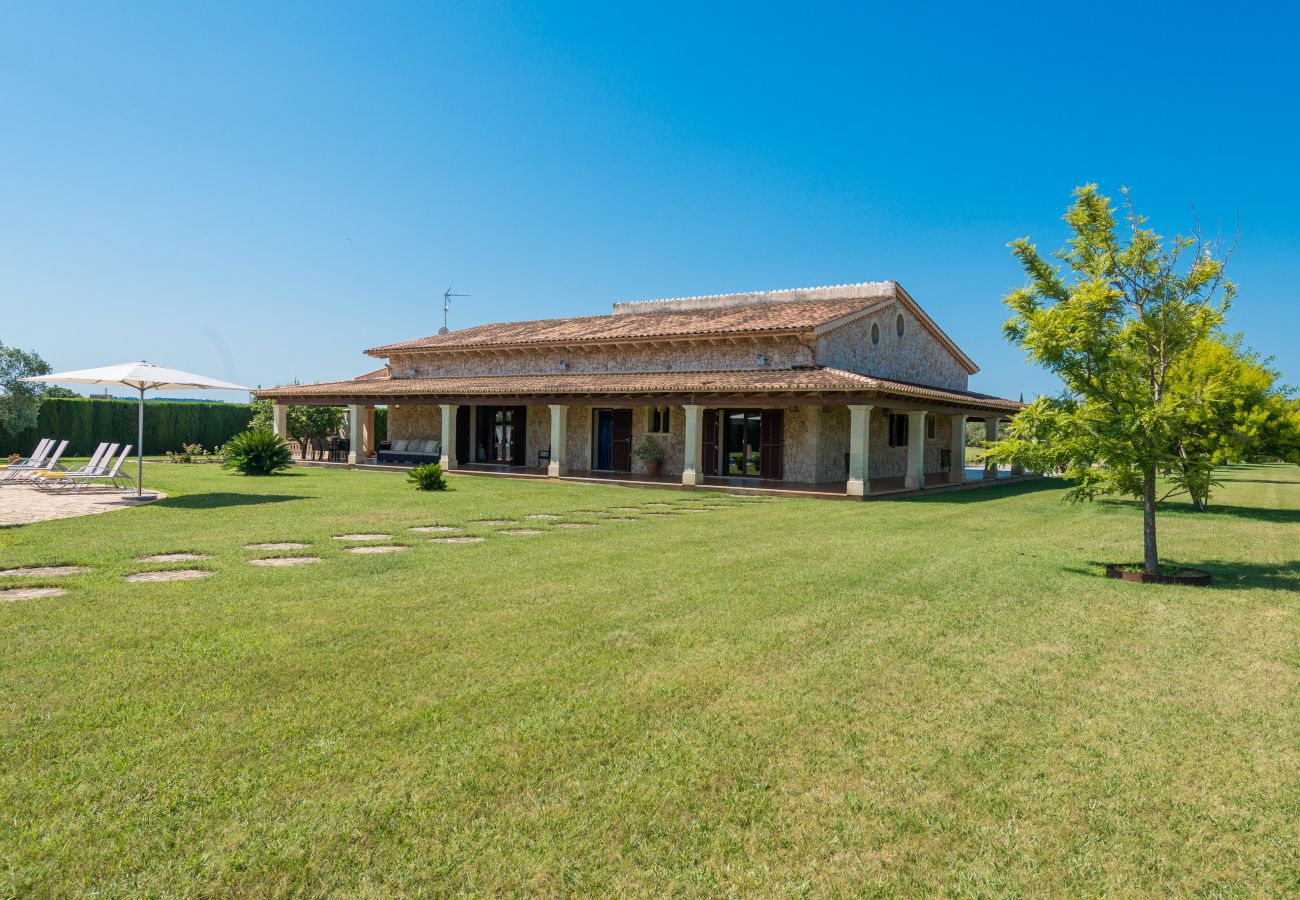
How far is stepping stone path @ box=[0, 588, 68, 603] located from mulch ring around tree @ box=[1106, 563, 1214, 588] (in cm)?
1026

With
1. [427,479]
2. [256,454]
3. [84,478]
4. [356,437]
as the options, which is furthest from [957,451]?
[84,478]

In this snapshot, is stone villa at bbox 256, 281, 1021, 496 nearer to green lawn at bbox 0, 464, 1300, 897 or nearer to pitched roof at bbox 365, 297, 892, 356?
pitched roof at bbox 365, 297, 892, 356

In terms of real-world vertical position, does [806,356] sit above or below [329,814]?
above

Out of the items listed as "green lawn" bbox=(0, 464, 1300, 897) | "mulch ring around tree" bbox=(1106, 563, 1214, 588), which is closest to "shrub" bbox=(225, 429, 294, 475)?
"green lawn" bbox=(0, 464, 1300, 897)

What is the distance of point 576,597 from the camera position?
21.5ft

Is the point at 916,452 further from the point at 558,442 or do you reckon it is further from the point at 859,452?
the point at 558,442

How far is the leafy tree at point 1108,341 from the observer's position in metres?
8.57

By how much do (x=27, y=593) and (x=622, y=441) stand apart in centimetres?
1899

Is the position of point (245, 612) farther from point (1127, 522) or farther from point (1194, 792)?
point (1127, 522)

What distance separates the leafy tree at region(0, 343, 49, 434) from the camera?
27266 mm

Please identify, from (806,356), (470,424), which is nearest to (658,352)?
(806,356)

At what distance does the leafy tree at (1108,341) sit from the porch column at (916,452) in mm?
11496

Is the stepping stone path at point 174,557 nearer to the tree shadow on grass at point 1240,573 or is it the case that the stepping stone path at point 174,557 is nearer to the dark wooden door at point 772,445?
the tree shadow on grass at point 1240,573

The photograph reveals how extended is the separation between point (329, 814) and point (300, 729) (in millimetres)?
896
